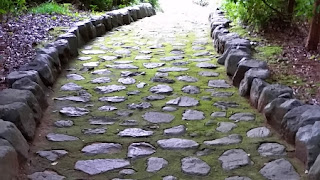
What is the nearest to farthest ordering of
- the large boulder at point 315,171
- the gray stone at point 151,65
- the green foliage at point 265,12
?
the large boulder at point 315,171, the gray stone at point 151,65, the green foliage at point 265,12

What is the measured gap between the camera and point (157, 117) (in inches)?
133

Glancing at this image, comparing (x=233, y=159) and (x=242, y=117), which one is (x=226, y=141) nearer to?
(x=233, y=159)

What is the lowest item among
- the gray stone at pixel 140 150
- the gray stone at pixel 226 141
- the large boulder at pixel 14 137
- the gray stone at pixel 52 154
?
the gray stone at pixel 226 141

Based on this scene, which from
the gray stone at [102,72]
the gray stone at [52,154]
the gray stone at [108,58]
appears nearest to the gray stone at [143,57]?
the gray stone at [108,58]

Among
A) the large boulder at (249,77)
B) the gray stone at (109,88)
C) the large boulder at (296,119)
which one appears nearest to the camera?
the large boulder at (296,119)

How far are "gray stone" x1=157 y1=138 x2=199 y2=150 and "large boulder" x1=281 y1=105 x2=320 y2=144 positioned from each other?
624 mm

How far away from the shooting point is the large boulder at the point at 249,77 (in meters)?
3.74

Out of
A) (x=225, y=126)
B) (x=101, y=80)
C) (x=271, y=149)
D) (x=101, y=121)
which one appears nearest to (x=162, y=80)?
(x=101, y=80)

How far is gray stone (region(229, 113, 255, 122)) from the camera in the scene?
3.31 m

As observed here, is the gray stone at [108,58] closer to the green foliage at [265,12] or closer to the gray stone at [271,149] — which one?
the green foliage at [265,12]

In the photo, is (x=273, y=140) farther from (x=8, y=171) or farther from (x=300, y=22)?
(x=300, y=22)

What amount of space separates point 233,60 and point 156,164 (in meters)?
2.06

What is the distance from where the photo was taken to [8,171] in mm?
2318

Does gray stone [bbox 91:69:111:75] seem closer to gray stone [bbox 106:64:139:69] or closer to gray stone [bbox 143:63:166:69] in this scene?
gray stone [bbox 106:64:139:69]
